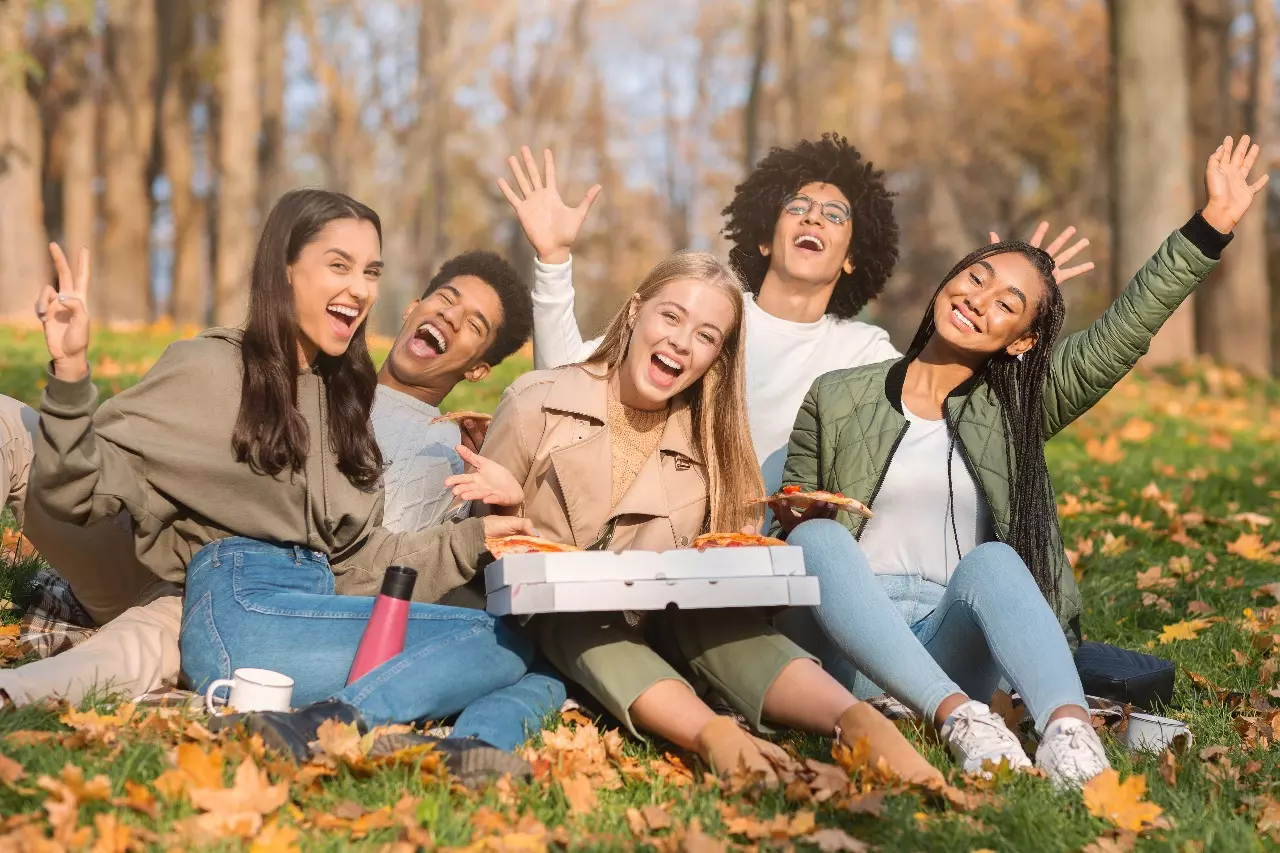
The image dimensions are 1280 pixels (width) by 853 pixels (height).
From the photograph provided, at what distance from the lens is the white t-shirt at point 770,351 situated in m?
5.12

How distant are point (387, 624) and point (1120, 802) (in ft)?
6.19

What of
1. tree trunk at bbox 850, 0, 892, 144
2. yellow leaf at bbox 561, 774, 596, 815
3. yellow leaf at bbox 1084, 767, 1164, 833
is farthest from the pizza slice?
tree trunk at bbox 850, 0, 892, 144

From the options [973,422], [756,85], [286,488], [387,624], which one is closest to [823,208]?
[973,422]

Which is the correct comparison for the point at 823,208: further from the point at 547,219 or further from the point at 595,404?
the point at 595,404

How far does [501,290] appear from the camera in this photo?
5438 millimetres

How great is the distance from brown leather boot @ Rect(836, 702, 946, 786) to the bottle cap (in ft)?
3.92

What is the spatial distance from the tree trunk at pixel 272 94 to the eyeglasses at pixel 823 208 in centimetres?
1819

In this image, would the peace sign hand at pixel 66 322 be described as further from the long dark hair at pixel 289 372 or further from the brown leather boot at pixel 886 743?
the brown leather boot at pixel 886 743

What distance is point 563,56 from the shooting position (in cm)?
3112

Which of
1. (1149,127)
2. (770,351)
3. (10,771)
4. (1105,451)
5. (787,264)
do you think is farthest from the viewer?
(1149,127)

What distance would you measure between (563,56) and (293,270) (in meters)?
28.1

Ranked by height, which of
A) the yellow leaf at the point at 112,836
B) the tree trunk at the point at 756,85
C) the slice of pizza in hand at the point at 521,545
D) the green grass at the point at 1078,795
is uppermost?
the tree trunk at the point at 756,85

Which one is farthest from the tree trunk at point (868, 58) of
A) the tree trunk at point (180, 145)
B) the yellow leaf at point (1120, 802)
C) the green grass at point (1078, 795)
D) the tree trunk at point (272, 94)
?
the yellow leaf at point (1120, 802)

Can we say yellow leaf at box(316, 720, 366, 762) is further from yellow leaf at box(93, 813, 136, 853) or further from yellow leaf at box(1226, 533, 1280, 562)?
yellow leaf at box(1226, 533, 1280, 562)
